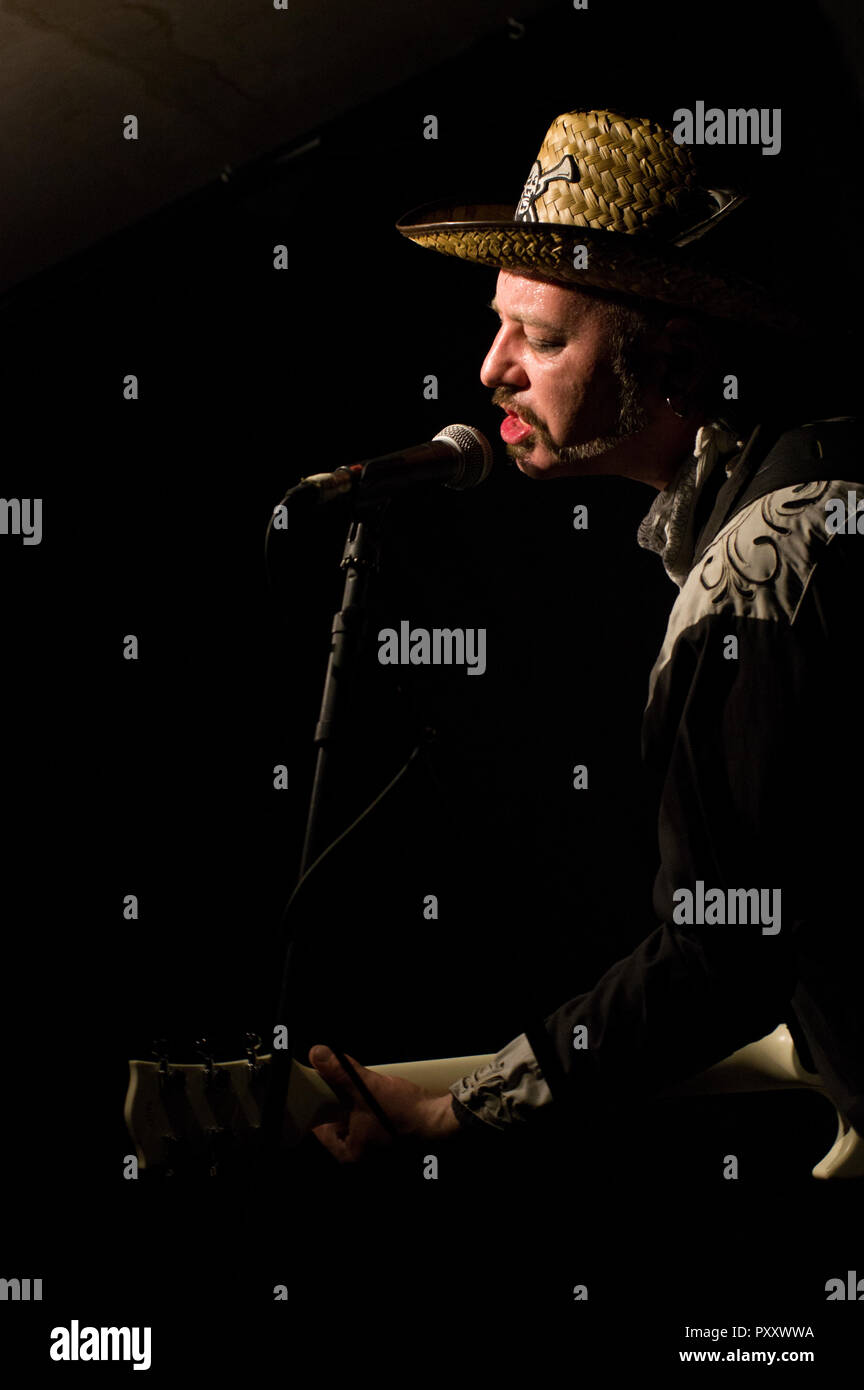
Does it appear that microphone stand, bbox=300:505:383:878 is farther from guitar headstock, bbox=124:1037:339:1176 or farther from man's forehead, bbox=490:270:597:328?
man's forehead, bbox=490:270:597:328

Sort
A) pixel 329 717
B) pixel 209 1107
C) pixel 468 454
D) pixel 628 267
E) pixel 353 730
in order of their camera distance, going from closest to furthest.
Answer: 1. pixel 329 717
2. pixel 209 1107
3. pixel 468 454
4. pixel 628 267
5. pixel 353 730

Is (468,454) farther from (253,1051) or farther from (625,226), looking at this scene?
(253,1051)

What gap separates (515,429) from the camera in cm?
192

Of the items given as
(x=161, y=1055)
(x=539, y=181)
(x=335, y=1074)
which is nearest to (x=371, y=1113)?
(x=335, y=1074)

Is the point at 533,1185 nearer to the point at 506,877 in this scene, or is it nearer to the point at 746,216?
the point at 506,877

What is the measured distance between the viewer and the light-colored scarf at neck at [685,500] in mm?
1827

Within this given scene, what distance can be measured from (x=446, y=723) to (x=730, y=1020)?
1414mm

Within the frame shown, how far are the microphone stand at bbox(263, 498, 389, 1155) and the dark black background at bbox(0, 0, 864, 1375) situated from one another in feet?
2.31

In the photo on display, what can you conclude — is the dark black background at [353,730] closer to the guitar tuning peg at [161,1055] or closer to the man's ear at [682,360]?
the man's ear at [682,360]

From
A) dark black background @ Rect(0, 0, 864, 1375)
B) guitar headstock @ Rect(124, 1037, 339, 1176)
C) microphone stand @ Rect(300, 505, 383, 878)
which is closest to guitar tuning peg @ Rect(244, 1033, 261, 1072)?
guitar headstock @ Rect(124, 1037, 339, 1176)

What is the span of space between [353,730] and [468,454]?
129cm

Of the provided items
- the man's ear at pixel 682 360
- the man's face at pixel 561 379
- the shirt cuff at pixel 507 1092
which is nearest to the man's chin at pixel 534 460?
the man's face at pixel 561 379

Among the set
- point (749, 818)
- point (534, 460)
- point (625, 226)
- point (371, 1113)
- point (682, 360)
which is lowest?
point (371, 1113)

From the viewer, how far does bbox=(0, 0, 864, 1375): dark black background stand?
229 cm
